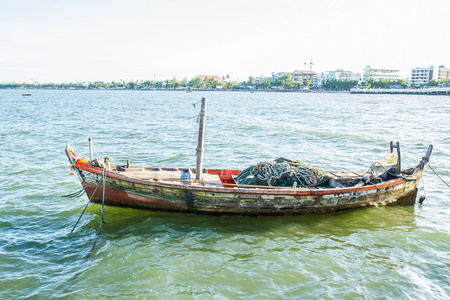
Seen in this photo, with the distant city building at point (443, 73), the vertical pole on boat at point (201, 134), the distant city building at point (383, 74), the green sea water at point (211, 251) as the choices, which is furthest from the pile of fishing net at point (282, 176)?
the distant city building at point (443, 73)

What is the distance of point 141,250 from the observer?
9.92m

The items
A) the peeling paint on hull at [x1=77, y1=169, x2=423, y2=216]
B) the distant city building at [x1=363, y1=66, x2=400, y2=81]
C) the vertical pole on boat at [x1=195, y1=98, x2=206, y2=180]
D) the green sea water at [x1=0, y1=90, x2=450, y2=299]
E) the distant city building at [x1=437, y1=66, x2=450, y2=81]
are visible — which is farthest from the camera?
Answer: the distant city building at [x1=363, y1=66, x2=400, y2=81]

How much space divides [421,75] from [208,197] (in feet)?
658

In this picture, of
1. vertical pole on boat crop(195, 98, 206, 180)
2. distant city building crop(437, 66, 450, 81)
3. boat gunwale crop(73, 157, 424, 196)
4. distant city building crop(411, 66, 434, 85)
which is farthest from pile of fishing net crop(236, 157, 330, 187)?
distant city building crop(437, 66, 450, 81)

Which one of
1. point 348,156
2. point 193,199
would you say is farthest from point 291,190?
point 348,156

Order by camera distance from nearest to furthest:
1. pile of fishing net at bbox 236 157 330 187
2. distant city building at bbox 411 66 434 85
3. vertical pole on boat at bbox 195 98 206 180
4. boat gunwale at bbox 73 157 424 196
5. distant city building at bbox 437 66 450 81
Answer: boat gunwale at bbox 73 157 424 196 → vertical pole on boat at bbox 195 98 206 180 → pile of fishing net at bbox 236 157 330 187 → distant city building at bbox 411 66 434 85 → distant city building at bbox 437 66 450 81

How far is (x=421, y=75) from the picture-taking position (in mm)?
177250

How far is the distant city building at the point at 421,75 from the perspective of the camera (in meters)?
175

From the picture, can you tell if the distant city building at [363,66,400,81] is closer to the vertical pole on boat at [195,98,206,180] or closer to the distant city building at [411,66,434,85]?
the distant city building at [411,66,434,85]

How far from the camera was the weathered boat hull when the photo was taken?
11.2m

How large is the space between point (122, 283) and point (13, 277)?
111 inches

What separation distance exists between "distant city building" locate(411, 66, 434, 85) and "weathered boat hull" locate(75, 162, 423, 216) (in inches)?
7627

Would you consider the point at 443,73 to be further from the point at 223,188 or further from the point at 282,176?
the point at 223,188

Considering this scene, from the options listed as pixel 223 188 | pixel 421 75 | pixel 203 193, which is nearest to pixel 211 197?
pixel 203 193
